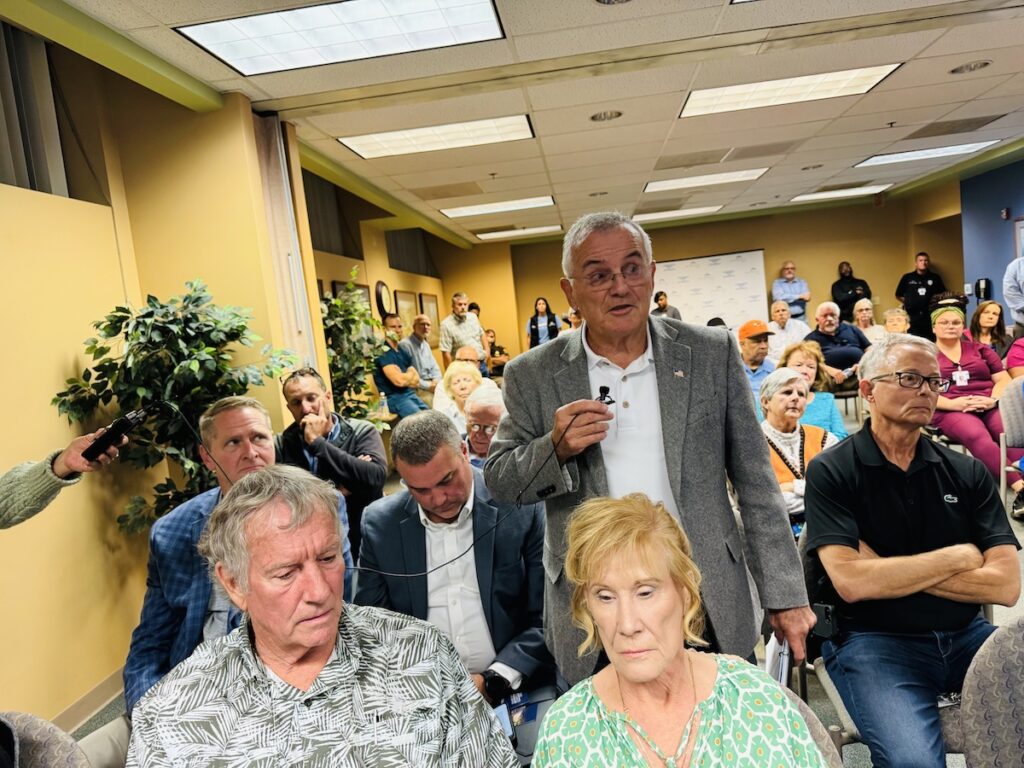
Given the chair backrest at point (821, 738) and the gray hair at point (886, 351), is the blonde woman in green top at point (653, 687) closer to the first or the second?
the chair backrest at point (821, 738)

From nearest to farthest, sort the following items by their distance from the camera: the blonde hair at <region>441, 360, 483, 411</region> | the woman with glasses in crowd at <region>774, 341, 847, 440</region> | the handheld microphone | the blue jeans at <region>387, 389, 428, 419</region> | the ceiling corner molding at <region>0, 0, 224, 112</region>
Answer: the handheld microphone → the ceiling corner molding at <region>0, 0, 224, 112</region> → the woman with glasses in crowd at <region>774, 341, 847, 440</region> → the blonde hair at <region>441, 360, 483, 411</region> → the blue jeans at <region>387, 389, 428, 419</region>

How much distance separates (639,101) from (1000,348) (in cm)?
391

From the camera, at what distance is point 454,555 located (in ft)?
6.36

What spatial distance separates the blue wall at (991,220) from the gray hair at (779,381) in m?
8.30

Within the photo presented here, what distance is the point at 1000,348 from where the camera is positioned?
5898mm

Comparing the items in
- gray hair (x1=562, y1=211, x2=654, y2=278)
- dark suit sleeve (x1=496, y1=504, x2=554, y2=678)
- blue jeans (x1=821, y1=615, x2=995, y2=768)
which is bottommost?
blue jeans (x1=821, y1=615, x2=995, y2=768)

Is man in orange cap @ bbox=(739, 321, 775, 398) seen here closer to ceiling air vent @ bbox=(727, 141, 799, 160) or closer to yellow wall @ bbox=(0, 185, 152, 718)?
ceiling air vent @ bbox=(727, 141, 799, 160)

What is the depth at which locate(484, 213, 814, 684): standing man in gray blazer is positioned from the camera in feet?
5.07

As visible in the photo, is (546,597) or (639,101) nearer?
(546,597)

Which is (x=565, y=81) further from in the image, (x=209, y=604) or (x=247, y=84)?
(x=209, y=604)

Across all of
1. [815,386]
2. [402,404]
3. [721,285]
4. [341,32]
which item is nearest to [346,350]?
[402,404]

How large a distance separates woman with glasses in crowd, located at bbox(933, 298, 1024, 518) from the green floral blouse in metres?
3.90

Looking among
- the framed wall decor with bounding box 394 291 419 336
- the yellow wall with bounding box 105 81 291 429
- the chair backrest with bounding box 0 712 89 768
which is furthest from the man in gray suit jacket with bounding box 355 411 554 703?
the framed wall decor with bounding box 394 291 419 336

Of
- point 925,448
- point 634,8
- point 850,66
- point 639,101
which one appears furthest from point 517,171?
point 925,448
